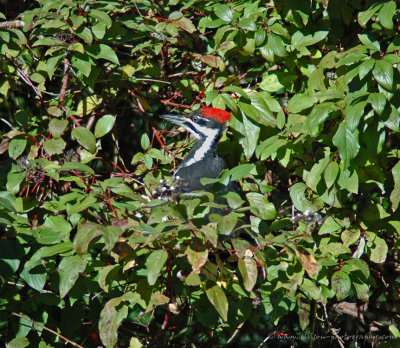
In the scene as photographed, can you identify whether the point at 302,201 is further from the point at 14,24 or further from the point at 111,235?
the point at 14,24

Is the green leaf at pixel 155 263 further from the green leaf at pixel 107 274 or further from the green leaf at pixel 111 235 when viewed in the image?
the green leaf at pixel 107 274

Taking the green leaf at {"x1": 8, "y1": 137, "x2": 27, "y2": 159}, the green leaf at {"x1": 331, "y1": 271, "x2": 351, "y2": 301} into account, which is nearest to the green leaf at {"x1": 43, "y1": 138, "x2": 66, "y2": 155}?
the green leaf at {"x1": 8, "y1": 137, "x2": 27, "y2": 159}

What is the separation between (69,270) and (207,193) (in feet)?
2.61

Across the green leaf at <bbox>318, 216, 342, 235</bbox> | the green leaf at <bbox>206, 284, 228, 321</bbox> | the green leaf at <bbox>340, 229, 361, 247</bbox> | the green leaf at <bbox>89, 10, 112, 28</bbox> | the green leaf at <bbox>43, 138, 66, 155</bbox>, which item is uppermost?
the green leaf at <bbox>89, 10, 112, 28</bbox>

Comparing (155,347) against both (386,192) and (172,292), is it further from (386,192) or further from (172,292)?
(386,192)

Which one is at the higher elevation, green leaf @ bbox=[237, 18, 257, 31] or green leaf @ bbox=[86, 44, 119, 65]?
green leaf @ bbox=[86, 44, 119, 65]

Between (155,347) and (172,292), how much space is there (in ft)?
Result: 1.63

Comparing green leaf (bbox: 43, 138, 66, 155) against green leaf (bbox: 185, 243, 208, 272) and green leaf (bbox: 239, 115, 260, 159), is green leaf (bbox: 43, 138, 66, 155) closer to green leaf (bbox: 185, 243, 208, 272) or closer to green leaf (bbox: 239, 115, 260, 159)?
green leaf (bbox: 239, 115, 260, 159)

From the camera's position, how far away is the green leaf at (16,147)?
3.50 m

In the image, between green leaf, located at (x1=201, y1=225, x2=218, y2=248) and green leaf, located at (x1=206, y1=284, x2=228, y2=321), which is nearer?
green leaf, located at (x1=201, y1=225, x2=218, y2=248)

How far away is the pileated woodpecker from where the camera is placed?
12.6ft

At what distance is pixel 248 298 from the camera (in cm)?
295

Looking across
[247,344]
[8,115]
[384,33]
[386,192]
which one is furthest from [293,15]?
[247,344]

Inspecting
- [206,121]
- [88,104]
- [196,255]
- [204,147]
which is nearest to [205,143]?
[204,147]
